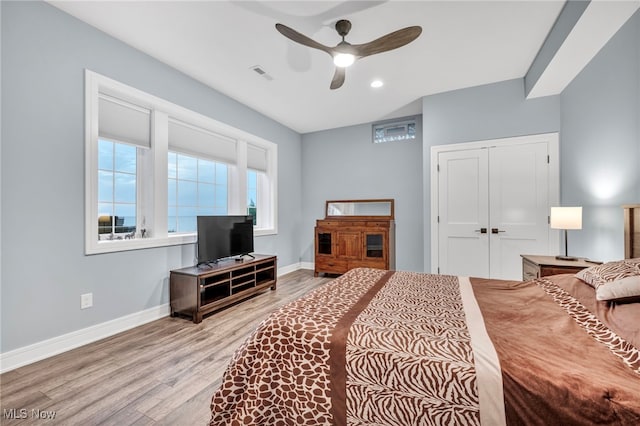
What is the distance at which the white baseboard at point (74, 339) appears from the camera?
1958 mm

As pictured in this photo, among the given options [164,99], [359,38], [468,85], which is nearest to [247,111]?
[164,99]

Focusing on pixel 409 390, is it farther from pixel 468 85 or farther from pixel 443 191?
pixel 468 85

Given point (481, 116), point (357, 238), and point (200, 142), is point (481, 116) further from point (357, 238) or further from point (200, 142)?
point (200, 142)

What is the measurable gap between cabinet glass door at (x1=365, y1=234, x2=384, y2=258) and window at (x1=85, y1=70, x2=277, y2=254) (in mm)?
2103

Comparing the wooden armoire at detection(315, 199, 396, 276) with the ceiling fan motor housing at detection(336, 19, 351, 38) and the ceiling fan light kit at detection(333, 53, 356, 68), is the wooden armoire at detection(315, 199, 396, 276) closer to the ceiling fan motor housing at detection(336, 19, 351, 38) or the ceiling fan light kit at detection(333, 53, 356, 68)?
the ceiling fan light kit at detection(333, 53, 356, 68)

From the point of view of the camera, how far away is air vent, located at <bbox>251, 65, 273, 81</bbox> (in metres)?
3.04

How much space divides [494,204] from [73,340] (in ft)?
15.5

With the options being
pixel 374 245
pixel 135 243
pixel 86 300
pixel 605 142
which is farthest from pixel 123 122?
pixel 605 142

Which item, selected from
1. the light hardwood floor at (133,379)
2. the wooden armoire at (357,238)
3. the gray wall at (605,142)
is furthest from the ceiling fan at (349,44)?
the wooden armoire at (357,238)

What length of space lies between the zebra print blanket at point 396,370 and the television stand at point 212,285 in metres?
1.77

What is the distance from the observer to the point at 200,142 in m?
3.55

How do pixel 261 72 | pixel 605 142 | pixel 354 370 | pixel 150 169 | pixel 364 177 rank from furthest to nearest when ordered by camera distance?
pixel 364 177
pixel 261 72
pixel 150 169
pixel 605 142
pixel 354 370

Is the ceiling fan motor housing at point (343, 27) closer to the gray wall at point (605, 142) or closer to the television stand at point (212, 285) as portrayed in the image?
the gray wall at point (605, 142)

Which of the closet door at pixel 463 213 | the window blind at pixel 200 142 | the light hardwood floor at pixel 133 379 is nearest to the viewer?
the light hardwood floor at pixel 133 379
